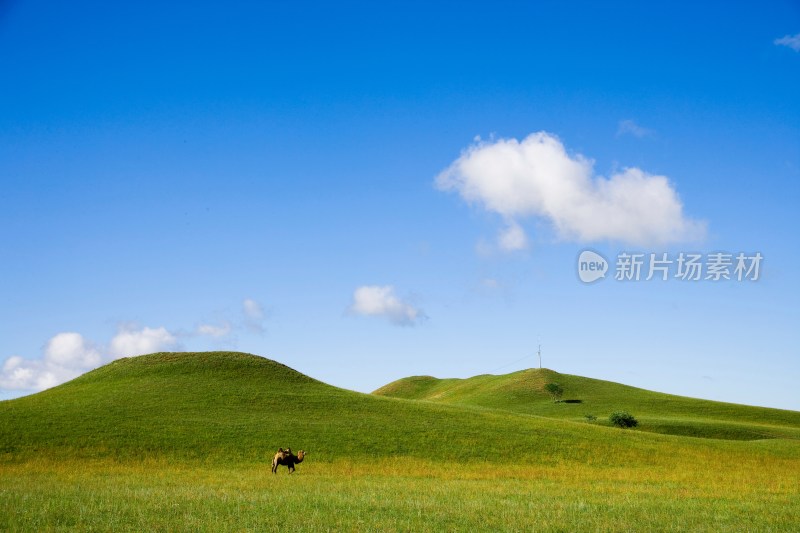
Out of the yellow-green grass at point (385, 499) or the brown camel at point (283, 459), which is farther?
the brown camel at point (283, 459)

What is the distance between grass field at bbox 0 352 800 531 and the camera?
2039cm

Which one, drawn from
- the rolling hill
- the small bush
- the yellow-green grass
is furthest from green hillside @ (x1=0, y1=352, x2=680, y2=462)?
the small bush

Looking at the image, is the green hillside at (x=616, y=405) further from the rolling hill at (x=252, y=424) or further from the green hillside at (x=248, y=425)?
the green hillside at (x=248, y=425)

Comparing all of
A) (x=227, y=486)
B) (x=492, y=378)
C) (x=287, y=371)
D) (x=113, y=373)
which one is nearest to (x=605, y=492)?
(x=227, y=486)

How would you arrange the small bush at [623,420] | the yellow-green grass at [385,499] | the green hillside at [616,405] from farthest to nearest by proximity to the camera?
the green hillside at [616,405]
the small bush at [623,420]
the yellow-green grass at [385,499]

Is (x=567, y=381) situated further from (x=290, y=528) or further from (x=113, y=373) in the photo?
(x=290, y=528)

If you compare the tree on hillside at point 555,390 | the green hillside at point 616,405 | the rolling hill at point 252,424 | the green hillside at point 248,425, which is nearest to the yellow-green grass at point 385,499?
the rolling hill at point 252,424

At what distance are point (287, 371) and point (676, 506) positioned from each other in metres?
74.5

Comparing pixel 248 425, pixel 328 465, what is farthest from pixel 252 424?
pixel 328 465

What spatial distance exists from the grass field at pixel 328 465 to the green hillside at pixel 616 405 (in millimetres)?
4268

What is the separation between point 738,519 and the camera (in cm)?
2134

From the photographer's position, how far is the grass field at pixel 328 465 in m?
20.4

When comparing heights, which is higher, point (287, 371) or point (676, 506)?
point (287, 371)

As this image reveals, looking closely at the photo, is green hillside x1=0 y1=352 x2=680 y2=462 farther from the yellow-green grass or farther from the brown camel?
the brown camel
